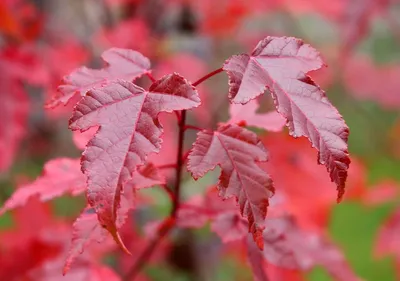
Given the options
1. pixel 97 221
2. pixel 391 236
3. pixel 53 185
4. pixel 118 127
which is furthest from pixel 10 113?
pixel 391 236

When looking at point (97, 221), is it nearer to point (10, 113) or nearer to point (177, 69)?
point (10, 113)

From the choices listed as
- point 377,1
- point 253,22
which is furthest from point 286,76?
point 253,22

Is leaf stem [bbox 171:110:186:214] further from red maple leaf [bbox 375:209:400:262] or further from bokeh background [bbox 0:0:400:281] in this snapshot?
red maple leaf [bbox 375:209:400:262]

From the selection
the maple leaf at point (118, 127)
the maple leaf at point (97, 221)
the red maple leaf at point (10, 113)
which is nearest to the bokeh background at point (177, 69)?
the red maple leaf at point (10, 113)

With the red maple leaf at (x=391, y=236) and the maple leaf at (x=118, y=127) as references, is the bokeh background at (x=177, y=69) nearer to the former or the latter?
the red maple leaf at (x=391, y=236)

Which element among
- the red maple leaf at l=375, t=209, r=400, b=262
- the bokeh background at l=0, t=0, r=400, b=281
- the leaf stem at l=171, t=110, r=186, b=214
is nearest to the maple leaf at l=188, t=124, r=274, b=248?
the leaf stem at l=171, t=110, r=186, b=214
